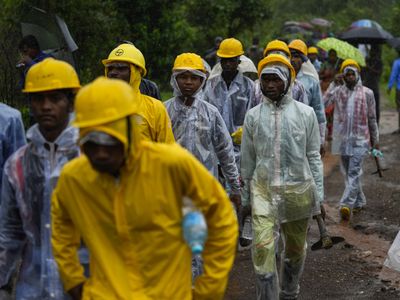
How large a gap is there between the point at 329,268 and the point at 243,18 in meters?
13.3

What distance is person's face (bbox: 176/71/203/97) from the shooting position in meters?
7.42

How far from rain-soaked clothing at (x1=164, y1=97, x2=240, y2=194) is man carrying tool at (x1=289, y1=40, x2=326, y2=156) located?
2.40 m

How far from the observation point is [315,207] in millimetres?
6918

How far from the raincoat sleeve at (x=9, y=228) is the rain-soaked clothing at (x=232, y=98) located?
190 inches

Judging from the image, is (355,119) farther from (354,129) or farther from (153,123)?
(153,123)

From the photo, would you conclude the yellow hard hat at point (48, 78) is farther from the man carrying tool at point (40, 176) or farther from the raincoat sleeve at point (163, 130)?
the raincoat sleeve at point (163, 130)

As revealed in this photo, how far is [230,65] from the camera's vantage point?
9.27 m

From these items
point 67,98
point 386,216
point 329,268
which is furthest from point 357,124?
point 67,98

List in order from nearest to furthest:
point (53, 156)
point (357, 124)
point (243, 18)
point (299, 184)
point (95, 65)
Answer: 1. point (53, 156)
2. point (299, 184)
3. point (357, 124)
4. point (95, 65)
5. point (243, 18)

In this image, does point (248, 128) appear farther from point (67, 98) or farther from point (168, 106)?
point (67, 98)

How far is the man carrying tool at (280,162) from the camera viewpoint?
6.70 m

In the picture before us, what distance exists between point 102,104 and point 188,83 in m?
3.89

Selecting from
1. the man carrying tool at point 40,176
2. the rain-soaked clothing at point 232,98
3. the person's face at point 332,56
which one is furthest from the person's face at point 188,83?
the person's face at point 332,56

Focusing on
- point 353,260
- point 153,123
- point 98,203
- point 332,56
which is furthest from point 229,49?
point 332,56
